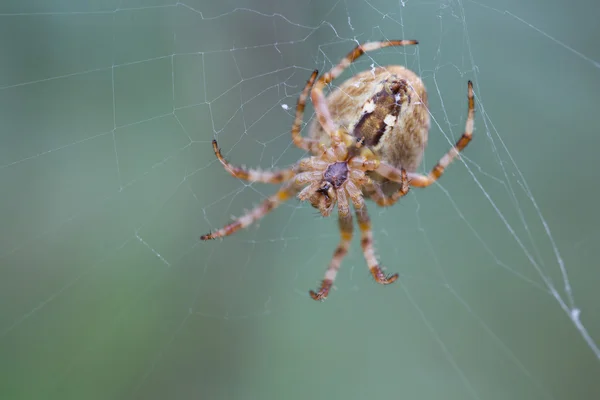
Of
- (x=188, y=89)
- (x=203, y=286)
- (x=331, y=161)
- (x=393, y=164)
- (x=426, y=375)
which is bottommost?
(x=426, y=375)

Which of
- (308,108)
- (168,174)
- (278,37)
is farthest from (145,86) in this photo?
(308,108)

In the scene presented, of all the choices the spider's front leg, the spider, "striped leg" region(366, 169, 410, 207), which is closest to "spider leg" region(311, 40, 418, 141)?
the spider

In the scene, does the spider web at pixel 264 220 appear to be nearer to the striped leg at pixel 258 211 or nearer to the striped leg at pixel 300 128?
the striped leg at pixel 258 211

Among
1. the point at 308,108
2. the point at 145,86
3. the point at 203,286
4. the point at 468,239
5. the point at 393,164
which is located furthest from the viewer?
the point at 468,239

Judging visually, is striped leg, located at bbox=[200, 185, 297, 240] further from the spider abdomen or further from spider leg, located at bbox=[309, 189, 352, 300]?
the spider abdomen

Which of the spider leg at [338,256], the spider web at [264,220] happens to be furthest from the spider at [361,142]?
the spider web at [264,220]

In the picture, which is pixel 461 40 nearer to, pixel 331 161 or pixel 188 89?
pixel 331 161

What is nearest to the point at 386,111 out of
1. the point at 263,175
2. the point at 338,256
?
the point at 263,175
